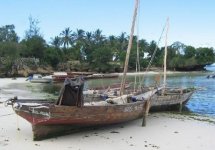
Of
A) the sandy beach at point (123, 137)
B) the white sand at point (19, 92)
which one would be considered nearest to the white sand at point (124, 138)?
the sandy beach at point (123, 137)

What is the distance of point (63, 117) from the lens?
15633mm

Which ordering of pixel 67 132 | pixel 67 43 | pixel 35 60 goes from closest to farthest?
pixel 67 132 → pixel 35 60 → pixel 67 43

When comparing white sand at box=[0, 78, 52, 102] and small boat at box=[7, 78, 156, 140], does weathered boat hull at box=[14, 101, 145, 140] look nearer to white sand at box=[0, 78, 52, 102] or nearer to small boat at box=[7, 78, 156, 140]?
small boat at box=[7, 78, 156, 140]

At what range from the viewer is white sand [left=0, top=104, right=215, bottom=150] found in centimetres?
1488

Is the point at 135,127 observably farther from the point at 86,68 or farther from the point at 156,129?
the point at 86,68

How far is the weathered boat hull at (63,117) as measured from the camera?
15.3 meters

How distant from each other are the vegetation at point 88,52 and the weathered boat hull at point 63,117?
2362 inches

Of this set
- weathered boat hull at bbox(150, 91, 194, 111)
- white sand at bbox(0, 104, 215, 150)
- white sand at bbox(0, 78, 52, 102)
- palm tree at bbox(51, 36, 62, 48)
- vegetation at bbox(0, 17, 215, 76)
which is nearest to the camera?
white sand at bbox(0, 104, 215, 150)

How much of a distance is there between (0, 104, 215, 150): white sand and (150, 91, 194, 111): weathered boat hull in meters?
4.80

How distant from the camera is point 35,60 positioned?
84.6 meters

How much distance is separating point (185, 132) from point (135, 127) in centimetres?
255

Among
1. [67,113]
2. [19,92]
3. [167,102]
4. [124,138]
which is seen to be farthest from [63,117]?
[19,92]

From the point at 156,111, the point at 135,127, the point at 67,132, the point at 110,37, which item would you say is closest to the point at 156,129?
the point at 135,127

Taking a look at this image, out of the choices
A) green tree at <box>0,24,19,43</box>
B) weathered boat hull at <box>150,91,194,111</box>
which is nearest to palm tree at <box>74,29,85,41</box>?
green tree at <box>0,24,19,43</box>
